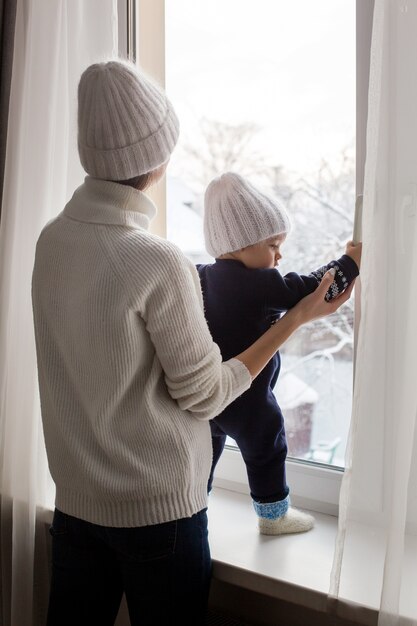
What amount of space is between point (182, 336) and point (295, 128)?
32.6 inches

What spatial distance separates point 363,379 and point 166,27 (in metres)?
1.25

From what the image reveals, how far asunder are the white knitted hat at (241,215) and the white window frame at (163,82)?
8.4 inches

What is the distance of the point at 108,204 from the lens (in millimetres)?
1265

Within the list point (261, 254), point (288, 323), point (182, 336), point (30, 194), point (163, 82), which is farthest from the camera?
point (163, 82)

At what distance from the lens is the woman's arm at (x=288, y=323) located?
1.37 m

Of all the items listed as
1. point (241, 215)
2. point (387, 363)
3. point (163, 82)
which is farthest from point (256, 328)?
point (163, 82)

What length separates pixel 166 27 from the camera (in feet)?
6.72

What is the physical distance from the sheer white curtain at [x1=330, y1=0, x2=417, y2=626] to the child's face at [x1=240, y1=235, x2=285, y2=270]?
292mm

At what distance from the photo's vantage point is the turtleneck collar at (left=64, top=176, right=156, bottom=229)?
125 centimetres

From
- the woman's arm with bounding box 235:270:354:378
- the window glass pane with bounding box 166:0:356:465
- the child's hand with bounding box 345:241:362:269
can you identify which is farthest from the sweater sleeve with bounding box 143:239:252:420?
the window glass pane with bounding box 166:0:356:465

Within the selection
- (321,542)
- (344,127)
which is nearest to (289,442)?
(321,542)

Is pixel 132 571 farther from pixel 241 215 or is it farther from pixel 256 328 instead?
pixel 241 215

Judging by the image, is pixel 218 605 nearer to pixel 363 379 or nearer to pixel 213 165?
pixel 363 379

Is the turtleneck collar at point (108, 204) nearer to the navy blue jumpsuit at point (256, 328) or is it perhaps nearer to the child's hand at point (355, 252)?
the navy blue jumpsuit at point (256, 328)
